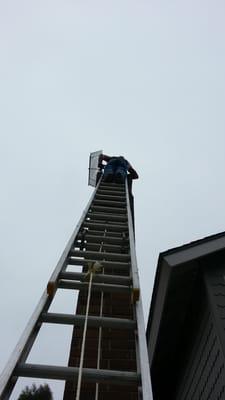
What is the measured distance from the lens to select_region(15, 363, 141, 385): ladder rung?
203 cm

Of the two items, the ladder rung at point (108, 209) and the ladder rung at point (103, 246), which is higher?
the ladder rung at point (108, 209)

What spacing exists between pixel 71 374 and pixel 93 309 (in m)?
3.33

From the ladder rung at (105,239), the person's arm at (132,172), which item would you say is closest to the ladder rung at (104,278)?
the ladder rung at (105,239)

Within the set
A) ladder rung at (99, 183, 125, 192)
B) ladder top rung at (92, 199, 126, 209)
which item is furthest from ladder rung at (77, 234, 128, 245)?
ladder rung at (99, 183, 125, 192)

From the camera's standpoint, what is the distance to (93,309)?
5.34m

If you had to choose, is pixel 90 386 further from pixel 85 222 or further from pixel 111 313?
pixel 85 222

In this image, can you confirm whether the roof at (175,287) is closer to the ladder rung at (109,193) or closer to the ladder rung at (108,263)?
the ladder rung at (108,263)

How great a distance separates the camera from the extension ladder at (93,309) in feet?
6.68

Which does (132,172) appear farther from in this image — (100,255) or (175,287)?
(100,255)

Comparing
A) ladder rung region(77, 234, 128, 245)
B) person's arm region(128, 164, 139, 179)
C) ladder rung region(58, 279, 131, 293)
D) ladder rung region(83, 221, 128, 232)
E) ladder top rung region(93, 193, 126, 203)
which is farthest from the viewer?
person's arm region(128, 164, 139, 179)

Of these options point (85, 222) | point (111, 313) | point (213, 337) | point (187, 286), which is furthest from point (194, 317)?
point (85, 222)

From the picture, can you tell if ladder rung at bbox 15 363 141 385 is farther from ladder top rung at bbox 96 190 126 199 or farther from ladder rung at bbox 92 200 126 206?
ladder top rung at bbox 96 190 126 199

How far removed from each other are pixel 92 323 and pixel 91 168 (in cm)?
760

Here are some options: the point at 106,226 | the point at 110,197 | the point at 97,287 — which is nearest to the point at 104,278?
the point at 97,287
